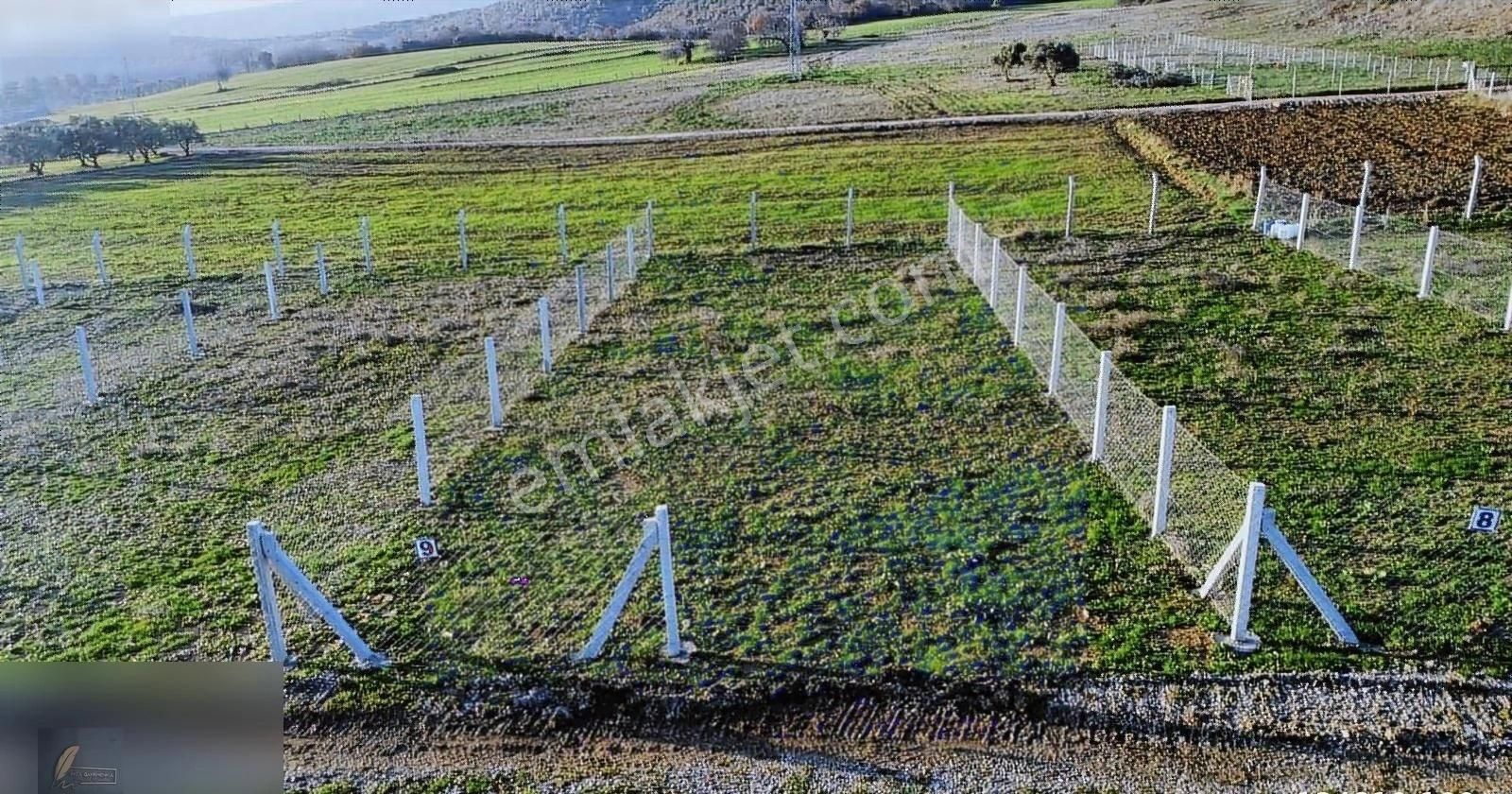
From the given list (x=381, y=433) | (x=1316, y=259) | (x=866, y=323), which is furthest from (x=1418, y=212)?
(x=381, y=433)

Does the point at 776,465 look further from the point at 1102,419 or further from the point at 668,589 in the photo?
the point at 668,589

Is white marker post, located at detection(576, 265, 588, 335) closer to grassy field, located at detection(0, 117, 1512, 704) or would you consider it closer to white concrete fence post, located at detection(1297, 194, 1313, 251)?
grassy field, located at detection(0, 117, 1512, 704)

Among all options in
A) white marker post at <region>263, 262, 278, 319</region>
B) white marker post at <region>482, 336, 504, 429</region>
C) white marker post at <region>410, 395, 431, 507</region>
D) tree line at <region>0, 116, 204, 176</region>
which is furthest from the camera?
tree line at <region>0, 116, 204, 176</region>

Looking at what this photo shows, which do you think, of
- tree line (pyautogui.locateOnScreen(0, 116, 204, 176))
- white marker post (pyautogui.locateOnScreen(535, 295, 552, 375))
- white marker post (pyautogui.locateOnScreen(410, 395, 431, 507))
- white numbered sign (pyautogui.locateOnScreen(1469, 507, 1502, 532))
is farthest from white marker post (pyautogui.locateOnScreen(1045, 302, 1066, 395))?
tree line (pyautogui.locateOnScreen(0, 116, 204, 176))

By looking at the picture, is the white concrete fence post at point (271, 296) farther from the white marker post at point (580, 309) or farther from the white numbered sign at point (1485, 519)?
the white numbered sign at point (1485, 519)

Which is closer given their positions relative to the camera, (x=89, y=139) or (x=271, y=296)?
(x=271, y=296)

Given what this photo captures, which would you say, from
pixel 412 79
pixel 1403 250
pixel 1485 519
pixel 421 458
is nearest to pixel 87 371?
pixel 421 458

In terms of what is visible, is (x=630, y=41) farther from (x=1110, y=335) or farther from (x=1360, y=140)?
(x=1110, y=335)
